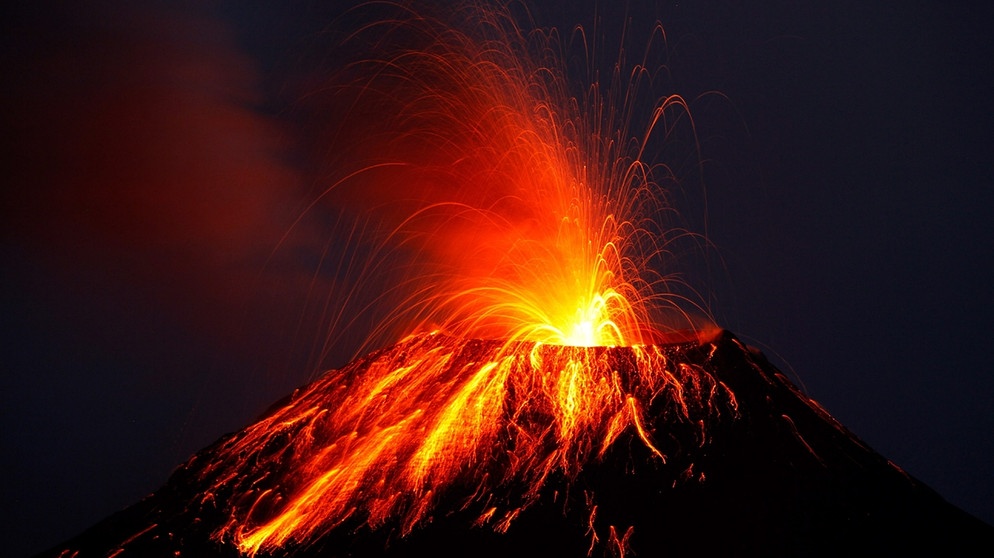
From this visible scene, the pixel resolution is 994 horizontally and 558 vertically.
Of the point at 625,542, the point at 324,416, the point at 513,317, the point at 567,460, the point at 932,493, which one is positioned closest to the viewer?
the point at 625,542

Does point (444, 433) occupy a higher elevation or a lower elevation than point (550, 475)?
higher

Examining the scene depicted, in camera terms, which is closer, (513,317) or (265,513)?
(265,513)

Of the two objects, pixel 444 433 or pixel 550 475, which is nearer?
pixel 550 475

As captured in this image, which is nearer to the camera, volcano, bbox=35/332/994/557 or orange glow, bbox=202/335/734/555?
volcano, bbox=35/332/994/557

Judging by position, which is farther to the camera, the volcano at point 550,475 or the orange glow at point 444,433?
the orange glow at point 444,433

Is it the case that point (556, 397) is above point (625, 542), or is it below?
above

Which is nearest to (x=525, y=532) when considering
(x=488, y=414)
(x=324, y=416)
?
(x=488, y=414)

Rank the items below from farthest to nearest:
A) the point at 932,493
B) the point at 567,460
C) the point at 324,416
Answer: the point at 324,416 → the point at 932,493 → the point at 567,460

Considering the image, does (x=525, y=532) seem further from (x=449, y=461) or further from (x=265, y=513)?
(x=265, y=513)
